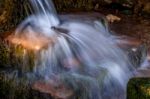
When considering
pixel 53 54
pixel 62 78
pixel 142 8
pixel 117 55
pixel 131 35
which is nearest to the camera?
pixel 62 78

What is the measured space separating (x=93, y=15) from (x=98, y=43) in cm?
80

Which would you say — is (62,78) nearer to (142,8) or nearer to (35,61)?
(35,61)

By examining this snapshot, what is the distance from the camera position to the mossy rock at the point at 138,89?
11.3 ft

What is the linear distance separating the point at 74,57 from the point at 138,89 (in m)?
1.50

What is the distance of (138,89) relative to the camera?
136 inches

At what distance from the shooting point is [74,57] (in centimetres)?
481

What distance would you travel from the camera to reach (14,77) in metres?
4.43

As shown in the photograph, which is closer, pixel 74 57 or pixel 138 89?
pixel 138 89

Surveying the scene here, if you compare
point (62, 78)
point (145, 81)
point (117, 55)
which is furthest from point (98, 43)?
point (145, 81)

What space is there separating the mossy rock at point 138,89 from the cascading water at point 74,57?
0.90 metres

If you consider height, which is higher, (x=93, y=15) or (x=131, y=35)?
(x=93, y=15)

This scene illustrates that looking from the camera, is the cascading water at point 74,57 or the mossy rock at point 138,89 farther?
the cascading water at point 74,57

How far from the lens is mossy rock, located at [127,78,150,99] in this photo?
346 cm

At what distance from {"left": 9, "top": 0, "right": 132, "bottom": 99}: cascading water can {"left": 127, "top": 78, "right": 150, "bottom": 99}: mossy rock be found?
0.90 meters
